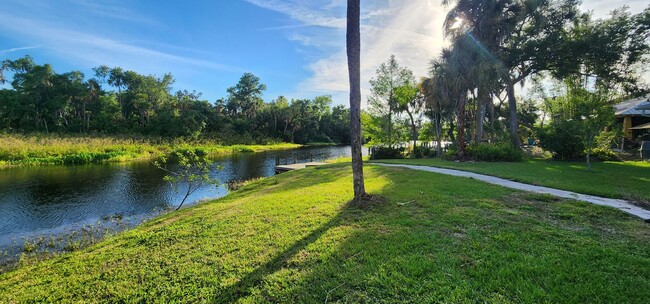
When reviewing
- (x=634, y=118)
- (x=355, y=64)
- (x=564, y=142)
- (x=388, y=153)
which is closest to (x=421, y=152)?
(x=388, y=153)

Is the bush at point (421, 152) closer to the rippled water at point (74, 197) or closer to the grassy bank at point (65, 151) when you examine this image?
the rippled water at point (74, 197)

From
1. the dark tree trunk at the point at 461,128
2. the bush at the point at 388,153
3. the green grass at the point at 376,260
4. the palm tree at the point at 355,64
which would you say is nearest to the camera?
the green grass at the point at 376,260

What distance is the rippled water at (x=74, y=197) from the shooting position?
9.12 m

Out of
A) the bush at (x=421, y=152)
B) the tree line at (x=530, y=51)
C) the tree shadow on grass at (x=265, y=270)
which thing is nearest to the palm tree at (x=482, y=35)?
the tree line at (x=530, y=51)

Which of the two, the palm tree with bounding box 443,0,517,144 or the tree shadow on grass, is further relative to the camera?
the palm tree with bounding box 443,0,517,144

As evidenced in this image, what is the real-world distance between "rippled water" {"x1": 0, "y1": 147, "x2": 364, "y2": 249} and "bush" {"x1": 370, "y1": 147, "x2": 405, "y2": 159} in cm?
1137

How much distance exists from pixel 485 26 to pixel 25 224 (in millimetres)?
23919

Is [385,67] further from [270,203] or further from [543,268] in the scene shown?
[543,268]

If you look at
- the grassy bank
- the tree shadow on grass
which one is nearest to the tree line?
the tree shadow on grass

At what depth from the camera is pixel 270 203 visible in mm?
7277

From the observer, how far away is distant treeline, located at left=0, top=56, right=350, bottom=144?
36.2 m

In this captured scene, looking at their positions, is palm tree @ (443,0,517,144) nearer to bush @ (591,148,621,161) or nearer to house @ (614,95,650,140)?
bush @ (591,148,621,161)

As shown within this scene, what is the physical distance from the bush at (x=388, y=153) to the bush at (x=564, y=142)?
9876 mm

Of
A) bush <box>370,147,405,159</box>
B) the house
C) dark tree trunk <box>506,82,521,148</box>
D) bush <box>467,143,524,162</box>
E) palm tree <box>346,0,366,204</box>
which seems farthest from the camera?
bush <box>370,147,405,159</box>
